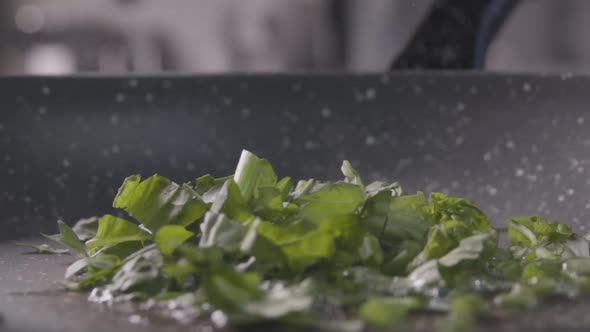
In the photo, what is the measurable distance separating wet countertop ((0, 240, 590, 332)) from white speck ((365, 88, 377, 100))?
0.35 metres

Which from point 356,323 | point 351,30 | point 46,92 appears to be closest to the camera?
point 356,323

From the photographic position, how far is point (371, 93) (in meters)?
0.68

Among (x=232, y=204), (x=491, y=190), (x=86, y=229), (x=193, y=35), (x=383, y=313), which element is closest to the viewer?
(x=383, y=313)

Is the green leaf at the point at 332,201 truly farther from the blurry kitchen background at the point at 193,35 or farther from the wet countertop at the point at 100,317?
the blurry kitchen background at the point at 193,35

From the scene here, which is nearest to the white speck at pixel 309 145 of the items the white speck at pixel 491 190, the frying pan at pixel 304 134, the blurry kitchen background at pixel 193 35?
the frying pan at pixel 304 134

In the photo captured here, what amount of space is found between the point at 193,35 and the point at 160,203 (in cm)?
145

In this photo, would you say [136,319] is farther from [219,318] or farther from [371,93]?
[371,93]

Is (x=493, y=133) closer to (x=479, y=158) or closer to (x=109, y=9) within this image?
(x=479, y=158)

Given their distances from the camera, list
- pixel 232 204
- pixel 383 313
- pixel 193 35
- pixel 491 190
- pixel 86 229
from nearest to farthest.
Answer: pixel 383 313
pixel 232 204
pixel 86 229
pixel 491 190
pixel 193 35

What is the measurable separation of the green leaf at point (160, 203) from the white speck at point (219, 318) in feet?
0.34

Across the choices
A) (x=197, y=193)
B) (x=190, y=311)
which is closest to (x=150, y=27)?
(x=197, y=193)

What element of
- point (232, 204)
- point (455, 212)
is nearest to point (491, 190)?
point (455, 212)

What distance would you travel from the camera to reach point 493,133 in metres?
0.68

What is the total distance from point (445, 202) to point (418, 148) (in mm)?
232
